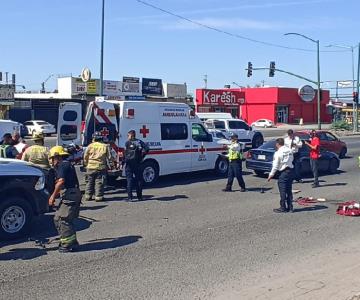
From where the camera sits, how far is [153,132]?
15.8 meters

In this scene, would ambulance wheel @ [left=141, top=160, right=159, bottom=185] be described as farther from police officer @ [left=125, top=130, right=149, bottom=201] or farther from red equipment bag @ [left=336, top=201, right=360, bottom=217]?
red equipment bag @ [left=336, top=201, right=360, bottom=217]

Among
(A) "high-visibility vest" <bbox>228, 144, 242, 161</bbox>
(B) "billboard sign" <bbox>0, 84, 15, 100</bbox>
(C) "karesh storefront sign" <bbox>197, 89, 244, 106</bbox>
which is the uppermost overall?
(C) "karesh storefront sign" <bbox>197, 89, 244, 106</bbox>

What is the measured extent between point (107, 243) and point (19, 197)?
1.81m

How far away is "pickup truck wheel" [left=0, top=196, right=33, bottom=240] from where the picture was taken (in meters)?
9.02

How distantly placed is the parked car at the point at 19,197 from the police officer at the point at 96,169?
3386mm

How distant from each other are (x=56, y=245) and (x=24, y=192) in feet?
4.46

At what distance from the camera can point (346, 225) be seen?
10375mm

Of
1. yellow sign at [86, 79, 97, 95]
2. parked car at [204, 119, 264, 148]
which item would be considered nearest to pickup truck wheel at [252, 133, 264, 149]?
parked car at [204, 119, 264, 148]

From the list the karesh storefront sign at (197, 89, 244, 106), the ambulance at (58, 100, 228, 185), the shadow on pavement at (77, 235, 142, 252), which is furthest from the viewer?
the karesh storefront sign at (197, 89, 244, 106)

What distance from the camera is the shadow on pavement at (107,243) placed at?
8414mm

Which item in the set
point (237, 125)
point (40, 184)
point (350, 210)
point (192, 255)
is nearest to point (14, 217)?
point (40, 184)

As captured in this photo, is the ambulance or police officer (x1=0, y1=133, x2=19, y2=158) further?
the ambulance

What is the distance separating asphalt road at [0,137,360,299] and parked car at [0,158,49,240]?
0.36 meters

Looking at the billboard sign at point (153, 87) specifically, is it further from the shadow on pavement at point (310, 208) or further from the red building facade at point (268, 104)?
the shadow on pavement at point (310, 208)
